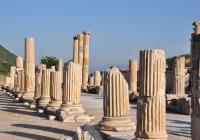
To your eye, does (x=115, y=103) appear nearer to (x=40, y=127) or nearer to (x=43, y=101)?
(x=40, y=127)

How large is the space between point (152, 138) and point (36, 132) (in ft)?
15.6

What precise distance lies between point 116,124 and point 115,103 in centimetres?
65

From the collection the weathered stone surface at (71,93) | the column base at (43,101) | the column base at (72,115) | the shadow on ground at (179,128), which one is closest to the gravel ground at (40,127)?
Answer: the shadow on ground at (179,128)

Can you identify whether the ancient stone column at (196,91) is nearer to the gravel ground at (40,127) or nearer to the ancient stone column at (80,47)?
the gravel ground at (40,127)

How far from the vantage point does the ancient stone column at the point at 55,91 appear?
65.1 feet

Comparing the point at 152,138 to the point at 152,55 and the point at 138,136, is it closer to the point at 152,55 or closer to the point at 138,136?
the point at 138,136

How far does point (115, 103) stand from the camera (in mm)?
Result: 12742

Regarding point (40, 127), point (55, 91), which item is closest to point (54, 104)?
point (55, 91)

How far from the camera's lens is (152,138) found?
34.1ft

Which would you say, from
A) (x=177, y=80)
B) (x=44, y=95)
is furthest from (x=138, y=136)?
(x=177, y=80)

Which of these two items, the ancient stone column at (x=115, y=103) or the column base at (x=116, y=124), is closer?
the column base at (x=116, y=124)

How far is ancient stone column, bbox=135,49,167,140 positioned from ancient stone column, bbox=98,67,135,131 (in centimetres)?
196

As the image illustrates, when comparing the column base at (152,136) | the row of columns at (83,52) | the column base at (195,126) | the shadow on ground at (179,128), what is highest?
the row of columns at (83,52)

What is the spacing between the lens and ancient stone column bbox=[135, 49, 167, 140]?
34.4 ft
